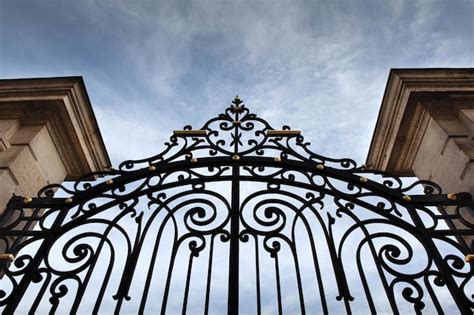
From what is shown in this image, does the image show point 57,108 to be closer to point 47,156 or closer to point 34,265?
point 47,156

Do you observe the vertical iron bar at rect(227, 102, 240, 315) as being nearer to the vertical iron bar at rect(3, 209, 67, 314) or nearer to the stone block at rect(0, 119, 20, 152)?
the vertical iron bar at rect(3, 209, 67, 314)

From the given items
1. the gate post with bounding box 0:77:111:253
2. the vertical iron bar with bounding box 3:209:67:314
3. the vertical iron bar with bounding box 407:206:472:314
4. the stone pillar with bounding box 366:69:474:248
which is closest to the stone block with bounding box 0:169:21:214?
the gate post with bounding box 0:77:111:253

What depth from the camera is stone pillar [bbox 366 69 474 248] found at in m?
3.66

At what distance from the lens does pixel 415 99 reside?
398cm

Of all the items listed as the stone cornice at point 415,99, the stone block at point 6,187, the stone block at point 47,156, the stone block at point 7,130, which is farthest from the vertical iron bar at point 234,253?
the stone block at point 7,130

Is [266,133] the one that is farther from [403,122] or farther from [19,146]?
[19,146]

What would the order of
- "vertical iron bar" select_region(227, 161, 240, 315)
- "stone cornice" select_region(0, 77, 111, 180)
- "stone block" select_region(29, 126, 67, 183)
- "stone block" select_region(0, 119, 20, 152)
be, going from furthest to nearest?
"stone cornice" select_region(0, 77, 111, 180) → "stone block" select_region(29, 126, 67, 183) → "stone block" select_region(0, 119, 20, 152) → "vertical iron bar" select_region(227, 161, 240, 315)

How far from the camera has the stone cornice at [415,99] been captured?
3967 millimetres

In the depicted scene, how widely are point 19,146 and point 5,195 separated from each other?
56 centimetres

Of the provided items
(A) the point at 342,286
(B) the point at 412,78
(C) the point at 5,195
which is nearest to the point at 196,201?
(A) the point at 342,286

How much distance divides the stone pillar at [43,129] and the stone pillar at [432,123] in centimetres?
360

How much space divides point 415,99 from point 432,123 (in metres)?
0.32

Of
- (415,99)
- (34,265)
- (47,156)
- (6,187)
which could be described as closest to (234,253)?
(34,265)

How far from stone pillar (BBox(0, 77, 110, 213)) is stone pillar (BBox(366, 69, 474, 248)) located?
3.60 meters
